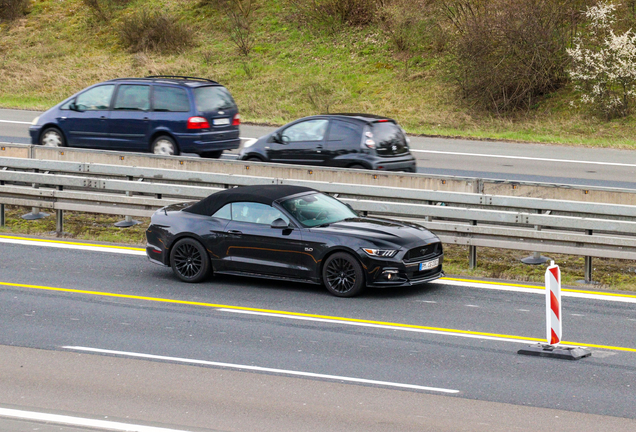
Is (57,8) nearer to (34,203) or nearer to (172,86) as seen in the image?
(172,86)

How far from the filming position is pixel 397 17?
1400 inches

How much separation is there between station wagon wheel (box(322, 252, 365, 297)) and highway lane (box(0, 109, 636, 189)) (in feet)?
33.5

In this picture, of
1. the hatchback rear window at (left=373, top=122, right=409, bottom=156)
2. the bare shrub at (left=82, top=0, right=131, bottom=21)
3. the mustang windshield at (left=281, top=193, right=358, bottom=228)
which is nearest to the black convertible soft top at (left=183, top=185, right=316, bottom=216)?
the mustang windshield at (left=281, top=193, right=358, bottom=228)

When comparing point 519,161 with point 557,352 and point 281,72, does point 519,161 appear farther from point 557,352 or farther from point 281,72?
point 557,352

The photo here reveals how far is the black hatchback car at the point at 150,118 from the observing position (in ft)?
63.2

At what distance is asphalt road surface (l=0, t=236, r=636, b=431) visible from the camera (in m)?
7.68

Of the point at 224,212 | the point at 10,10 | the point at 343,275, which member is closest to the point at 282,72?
the point at 10,10

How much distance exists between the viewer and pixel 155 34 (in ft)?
133

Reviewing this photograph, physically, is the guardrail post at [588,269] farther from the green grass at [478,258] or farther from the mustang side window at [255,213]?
the mustang side window at [255,213]

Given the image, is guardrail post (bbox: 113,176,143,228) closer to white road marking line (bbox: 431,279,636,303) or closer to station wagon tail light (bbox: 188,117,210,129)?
station wagon tail light (bbox: 188,117,210,129)

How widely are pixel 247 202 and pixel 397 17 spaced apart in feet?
80.0

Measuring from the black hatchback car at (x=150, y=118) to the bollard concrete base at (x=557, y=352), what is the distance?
36.6 feet

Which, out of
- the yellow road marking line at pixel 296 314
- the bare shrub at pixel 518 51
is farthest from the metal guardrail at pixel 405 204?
the bare shrub at pixel 518 51

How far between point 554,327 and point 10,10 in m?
43.4
